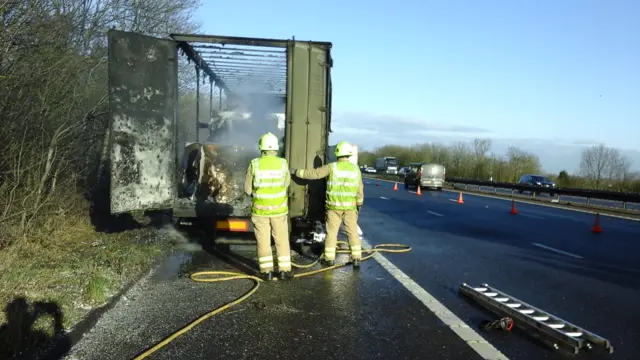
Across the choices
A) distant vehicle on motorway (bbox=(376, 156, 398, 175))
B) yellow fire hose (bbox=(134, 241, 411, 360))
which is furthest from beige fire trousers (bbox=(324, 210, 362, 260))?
distant vehicle on motorway (bbox=(376, 156, 398, 175))

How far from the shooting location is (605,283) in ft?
24.4

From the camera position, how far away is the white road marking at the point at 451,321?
4352 millimetres

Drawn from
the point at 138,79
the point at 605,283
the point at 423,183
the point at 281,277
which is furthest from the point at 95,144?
the point at 423,183

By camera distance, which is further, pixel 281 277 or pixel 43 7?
pixel 43 7

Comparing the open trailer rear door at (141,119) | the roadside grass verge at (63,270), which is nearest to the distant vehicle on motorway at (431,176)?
the roadside grass verge at (63,270)

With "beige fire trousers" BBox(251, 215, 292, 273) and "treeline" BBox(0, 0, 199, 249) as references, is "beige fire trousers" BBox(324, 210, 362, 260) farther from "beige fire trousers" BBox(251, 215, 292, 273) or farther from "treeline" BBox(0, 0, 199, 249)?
"treeline" BBox(0, 0, 199, 249)

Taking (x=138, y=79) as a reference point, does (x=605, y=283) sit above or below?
below

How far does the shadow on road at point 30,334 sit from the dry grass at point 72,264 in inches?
3.7

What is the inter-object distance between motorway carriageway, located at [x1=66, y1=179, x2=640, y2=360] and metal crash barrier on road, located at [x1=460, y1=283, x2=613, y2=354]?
0.17 metres

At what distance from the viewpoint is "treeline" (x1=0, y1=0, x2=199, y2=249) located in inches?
265

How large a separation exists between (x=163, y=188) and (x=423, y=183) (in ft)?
101

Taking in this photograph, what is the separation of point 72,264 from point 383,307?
384 cm

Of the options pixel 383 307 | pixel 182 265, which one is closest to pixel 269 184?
pixel 182 265

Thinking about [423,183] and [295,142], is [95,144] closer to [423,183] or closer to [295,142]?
[295,142]
